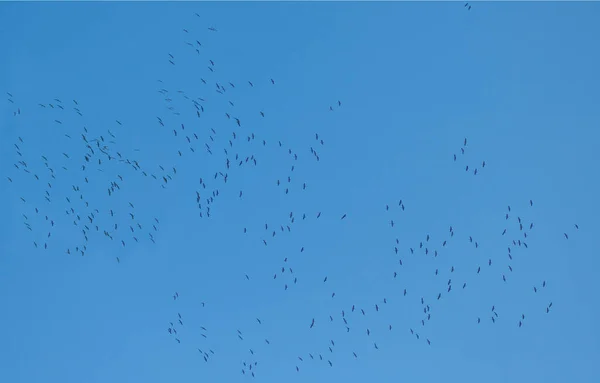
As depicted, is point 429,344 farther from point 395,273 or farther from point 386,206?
point 386,206

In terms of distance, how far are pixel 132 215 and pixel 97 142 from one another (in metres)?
2.36

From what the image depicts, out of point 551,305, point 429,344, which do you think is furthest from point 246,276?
point 551,305

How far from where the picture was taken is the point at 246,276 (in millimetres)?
19438

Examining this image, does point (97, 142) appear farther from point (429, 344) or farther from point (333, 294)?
point (429, 344)

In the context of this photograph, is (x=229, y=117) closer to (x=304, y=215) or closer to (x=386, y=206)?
(x=304, y=215)

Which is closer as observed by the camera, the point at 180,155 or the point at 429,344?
the point at 429,344

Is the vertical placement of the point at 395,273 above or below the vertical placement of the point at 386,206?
below

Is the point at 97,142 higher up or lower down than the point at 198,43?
lower down

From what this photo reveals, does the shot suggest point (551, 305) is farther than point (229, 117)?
No

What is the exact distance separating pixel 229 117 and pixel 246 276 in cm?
466

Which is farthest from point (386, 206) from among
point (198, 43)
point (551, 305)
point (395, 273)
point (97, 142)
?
point (97, 142)

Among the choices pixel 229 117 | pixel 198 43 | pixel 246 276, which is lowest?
pixel 246 276

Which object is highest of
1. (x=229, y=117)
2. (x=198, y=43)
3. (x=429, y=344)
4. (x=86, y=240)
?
(x=198, y=43)

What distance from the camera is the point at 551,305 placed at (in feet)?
61.2
